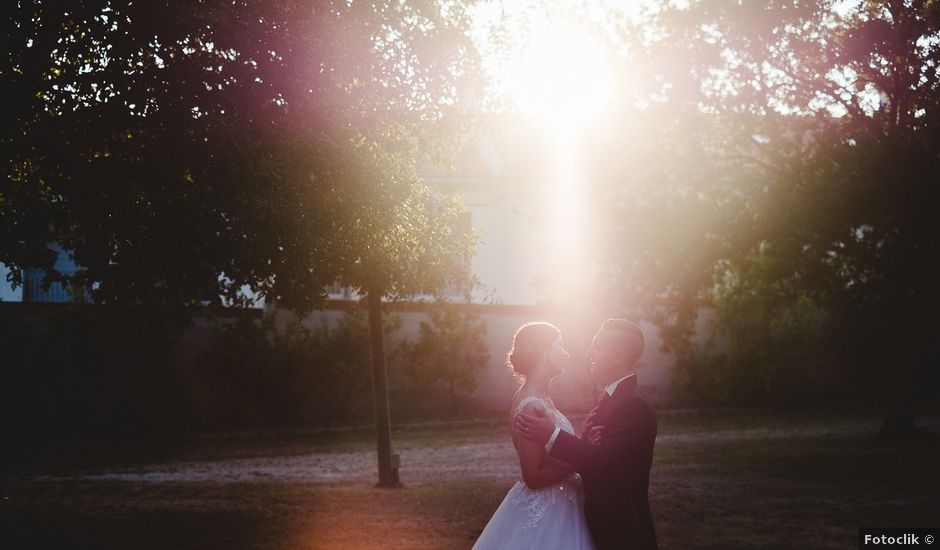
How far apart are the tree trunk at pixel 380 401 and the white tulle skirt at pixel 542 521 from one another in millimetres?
10518

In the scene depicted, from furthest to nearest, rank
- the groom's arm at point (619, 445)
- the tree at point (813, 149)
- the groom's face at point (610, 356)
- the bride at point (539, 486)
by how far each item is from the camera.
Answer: the tree at point (813, 149) → the bride at point (539, 486) → the groom's face at point (610, 356) → the groom's arm at point (619, 445)

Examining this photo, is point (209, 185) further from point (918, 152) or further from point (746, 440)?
point (746, 440)

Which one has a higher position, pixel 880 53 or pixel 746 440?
pixel 880 53

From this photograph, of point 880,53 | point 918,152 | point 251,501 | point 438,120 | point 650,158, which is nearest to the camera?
point 438,120

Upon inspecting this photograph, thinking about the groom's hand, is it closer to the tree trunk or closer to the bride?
the bride

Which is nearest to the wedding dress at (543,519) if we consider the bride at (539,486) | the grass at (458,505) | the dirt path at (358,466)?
the bride at (539,486)

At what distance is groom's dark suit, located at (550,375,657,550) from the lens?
17.8 ft

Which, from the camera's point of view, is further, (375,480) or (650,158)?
(650,158)

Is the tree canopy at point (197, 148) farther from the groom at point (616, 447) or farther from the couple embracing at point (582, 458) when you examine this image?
the groom at point (616, 447)

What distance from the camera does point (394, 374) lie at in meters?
31.2

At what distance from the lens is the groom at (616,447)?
5441mm

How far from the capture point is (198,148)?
10.5 m

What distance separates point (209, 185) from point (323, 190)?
4.14ft

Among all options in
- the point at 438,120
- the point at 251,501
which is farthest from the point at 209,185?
the point at 251,501
